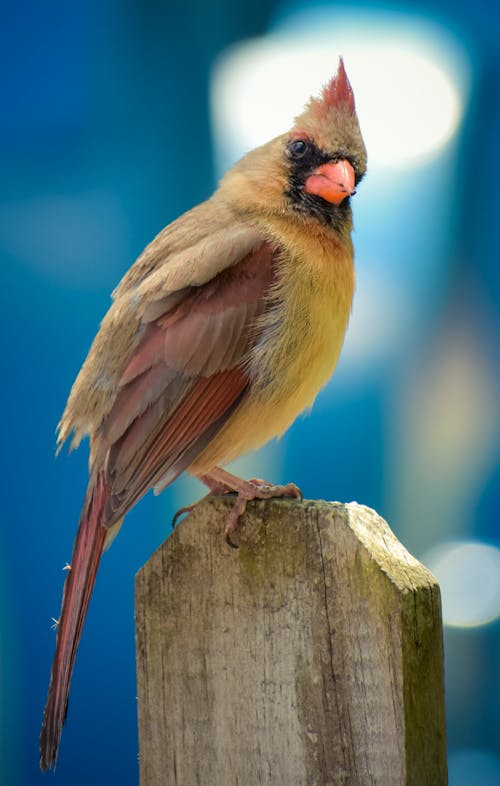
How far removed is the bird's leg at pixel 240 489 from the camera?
65.8 inches

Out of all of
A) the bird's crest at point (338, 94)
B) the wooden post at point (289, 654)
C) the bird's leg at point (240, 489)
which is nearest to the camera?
the wooden post at point (289, 654)

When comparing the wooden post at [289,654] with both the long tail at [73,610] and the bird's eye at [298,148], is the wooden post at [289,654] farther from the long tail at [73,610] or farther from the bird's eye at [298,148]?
the bird's eye at [298,148]

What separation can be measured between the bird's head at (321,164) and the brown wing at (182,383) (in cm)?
25

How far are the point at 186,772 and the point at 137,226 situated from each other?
190 cm

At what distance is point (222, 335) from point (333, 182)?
0.51 metres

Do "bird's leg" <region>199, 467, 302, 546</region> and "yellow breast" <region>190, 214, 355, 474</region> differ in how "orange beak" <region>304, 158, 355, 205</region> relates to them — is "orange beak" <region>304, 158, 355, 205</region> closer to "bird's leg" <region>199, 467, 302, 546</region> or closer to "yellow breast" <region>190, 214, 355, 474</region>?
"yellow breast" <region>190, 214, 355, 474</region>

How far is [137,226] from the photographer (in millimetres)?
3180

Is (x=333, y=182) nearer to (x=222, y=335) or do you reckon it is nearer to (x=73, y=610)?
(x=222, y=335)

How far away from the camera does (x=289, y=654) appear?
5.21 feet

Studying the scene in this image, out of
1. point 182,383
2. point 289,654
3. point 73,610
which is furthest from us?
point 182,383

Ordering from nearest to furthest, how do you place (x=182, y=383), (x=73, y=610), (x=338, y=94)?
(x=73, y=610) < (x=182, y=383) < (x=338, y=94)

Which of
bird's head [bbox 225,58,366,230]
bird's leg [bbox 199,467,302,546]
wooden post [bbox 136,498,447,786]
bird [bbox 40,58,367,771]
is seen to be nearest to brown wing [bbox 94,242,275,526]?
bird [bbox 40,58,367,771]

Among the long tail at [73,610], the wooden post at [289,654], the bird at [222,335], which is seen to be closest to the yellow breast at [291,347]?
the bird at [222,335]

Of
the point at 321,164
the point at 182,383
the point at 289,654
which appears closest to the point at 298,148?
the point at 321,164
